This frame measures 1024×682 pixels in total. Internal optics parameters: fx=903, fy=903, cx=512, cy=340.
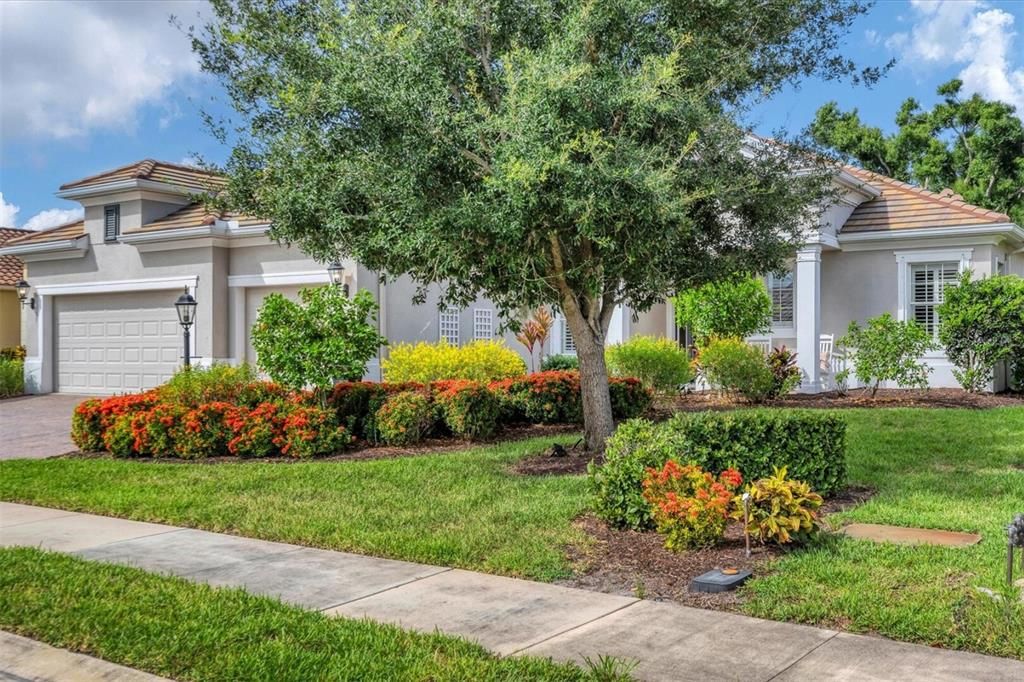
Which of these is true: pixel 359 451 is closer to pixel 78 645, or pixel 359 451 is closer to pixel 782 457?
pixel 782 457

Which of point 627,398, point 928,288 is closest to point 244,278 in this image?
point 627,398

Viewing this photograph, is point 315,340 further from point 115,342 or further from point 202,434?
point 115,342

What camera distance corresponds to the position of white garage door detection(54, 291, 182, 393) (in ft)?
68.3

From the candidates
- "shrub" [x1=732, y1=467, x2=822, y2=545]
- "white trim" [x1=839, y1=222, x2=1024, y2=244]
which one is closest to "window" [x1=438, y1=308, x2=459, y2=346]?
"white trim" [x1=839, y1=222, x2=1024, y2=244]

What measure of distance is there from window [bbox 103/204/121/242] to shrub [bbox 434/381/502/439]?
42.1 feet

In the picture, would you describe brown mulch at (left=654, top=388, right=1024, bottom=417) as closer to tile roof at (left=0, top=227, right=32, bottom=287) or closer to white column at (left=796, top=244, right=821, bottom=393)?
white column at (left=796, top=244, right=821, bottom=393)

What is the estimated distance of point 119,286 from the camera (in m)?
21.5

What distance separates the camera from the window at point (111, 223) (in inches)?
854

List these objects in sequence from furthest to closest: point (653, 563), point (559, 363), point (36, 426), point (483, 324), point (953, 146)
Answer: point (953, 146), point (483, 324), point (559, 363), point (36, 426), point (653, 563)

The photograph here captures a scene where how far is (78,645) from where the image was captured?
496 cm

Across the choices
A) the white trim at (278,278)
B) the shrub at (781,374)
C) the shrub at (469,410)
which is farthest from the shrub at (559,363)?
the shrub at (469,410)

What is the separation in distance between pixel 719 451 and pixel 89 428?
927cm

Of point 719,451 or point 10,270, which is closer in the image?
point 719,451

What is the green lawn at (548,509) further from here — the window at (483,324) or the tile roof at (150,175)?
the tile roof at (150,175)
